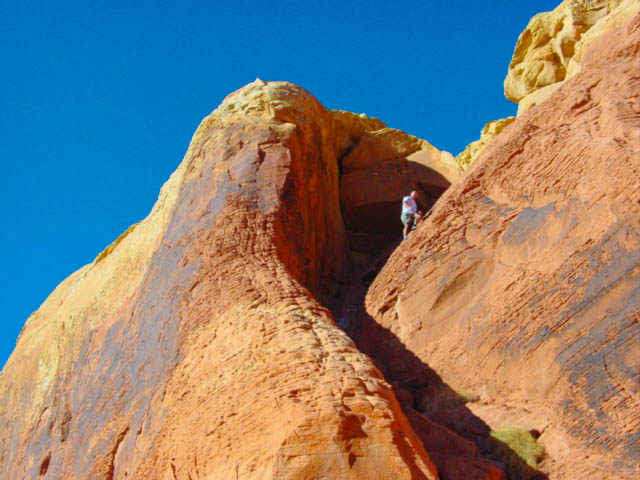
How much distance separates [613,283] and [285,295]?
4.83m

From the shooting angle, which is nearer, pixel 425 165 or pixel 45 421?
pixel 45 421

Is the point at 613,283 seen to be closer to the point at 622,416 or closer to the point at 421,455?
the point at 622,416

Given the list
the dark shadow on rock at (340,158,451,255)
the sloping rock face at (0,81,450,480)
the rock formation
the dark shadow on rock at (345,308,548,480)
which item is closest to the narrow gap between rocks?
the dark shadow on rock at (345,308,548,480)

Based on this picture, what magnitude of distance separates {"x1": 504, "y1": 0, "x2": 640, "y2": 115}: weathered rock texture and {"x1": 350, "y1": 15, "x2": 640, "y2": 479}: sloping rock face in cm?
335

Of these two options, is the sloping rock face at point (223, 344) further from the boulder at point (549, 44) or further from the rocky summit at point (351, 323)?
the boulder at point (549, 44)

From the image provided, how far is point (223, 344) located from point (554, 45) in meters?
13.1

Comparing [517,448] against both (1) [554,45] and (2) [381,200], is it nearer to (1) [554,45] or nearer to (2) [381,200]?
(2) [381,200]

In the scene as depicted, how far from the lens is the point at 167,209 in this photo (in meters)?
16.1

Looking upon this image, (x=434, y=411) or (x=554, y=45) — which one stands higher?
(x=554, y=45)

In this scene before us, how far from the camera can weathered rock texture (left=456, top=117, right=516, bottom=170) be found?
19.8 m

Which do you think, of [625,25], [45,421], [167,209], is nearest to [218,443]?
[45,421]

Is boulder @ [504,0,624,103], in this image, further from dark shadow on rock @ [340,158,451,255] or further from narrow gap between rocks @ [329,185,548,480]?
narrow gap between rocks @ [329,185,548,480]

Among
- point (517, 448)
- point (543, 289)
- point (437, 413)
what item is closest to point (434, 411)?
point (437, 413)

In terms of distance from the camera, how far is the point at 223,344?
10.6 m
